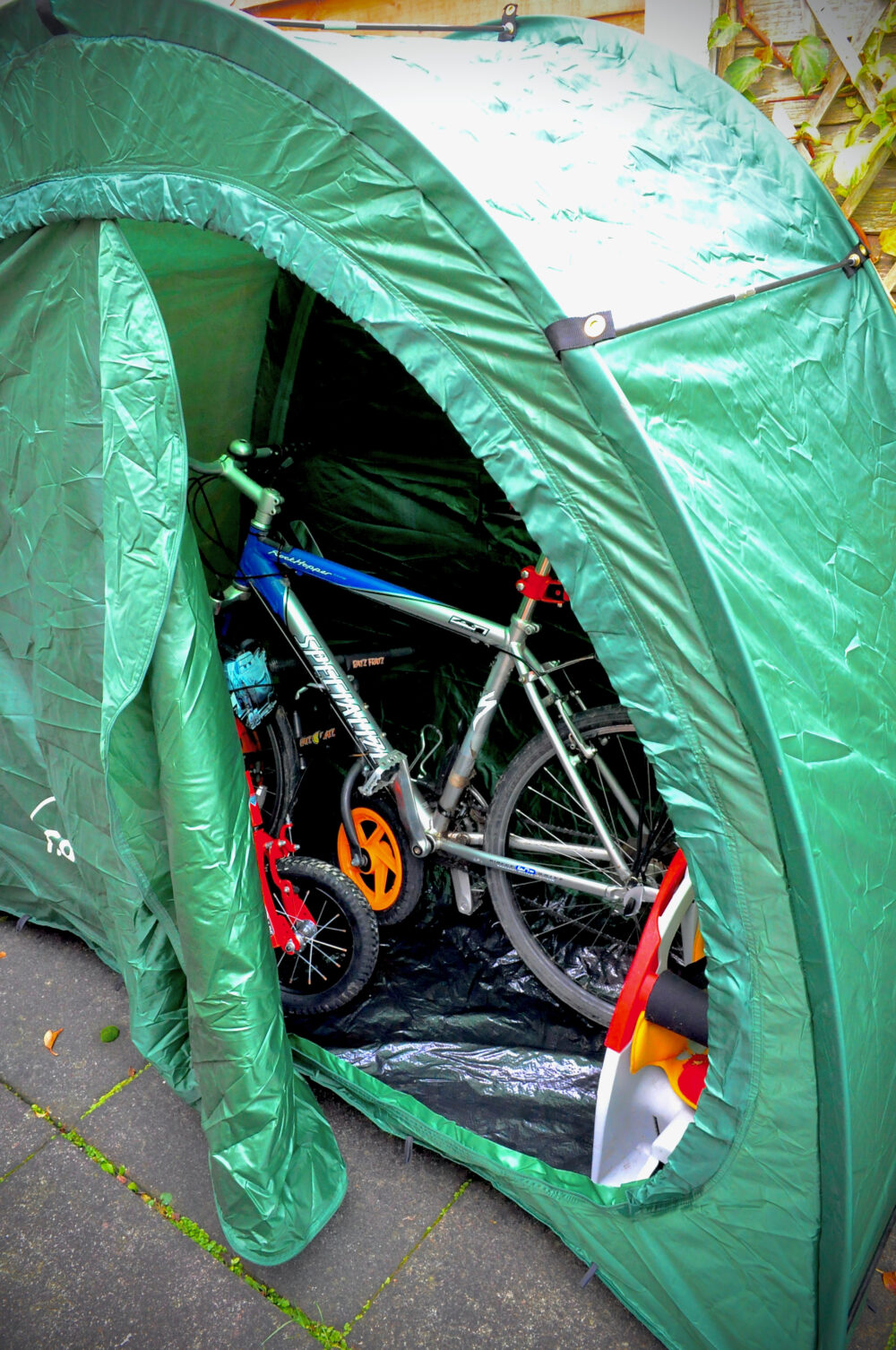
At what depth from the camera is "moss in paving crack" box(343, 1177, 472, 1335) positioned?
154 centimetres

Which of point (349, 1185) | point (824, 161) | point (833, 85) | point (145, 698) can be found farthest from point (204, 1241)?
point (833, 85)

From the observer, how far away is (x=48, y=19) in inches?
54.9

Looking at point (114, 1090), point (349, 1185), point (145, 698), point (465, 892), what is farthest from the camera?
point (465, 892)

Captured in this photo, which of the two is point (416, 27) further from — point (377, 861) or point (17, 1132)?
point (17, 1132)

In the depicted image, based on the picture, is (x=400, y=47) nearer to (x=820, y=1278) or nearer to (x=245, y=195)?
(x=245, y=195)

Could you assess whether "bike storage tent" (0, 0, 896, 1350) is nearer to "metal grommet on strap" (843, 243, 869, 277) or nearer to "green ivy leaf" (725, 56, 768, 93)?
"metal grommet on strap" (843, 243, 869, 277)

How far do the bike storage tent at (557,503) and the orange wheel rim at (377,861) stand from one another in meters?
0.55

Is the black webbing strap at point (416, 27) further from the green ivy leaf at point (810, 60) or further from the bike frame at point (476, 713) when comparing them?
the green ivy leaf at point (810, 60)

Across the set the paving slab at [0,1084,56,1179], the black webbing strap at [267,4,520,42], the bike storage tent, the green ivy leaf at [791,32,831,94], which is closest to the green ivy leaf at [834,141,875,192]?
the green ivy leaf at [791,32,831,94]

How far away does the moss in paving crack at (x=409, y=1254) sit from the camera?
1.54 meters

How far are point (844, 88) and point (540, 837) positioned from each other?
2217mm

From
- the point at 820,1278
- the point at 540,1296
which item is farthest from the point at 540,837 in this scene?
the point at 820,1278

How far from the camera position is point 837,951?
3.92 feet

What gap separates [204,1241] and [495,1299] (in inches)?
21.3
